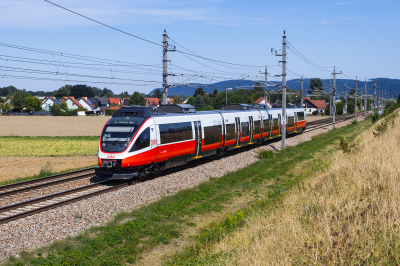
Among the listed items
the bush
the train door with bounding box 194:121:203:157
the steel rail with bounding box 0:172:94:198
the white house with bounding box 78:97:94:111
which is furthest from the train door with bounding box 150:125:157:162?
the white house with bounding box 78:97:94:111

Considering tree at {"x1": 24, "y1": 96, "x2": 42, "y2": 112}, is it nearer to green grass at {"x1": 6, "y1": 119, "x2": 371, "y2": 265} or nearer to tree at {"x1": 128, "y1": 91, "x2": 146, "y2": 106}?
tree at {"x1": 128, "y1": 91, "x2": 146, "y2": 106}

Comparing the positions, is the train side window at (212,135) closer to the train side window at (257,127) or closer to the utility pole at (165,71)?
the utility pole at (165,71)

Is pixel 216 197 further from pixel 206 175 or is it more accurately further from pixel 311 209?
pixel 311 209

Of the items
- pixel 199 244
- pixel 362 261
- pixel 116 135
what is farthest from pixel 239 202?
pixel 362 261

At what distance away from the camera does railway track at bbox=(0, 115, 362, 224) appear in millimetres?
12584

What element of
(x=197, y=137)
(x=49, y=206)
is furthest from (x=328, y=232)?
(x=197, y=137)

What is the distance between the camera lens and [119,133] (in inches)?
673

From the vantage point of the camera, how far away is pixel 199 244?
8.91 m

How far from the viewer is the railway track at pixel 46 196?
1258 cm

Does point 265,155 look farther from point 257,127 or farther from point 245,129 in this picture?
point 257,127

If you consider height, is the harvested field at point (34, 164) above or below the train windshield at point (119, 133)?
below

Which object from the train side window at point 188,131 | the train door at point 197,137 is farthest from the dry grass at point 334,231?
the train door at point 197,137

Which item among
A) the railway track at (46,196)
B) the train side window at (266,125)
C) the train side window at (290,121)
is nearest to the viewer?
the railway track at (46,196)

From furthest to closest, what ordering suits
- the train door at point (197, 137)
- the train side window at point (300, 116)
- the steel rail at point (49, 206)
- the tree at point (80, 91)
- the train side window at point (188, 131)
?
the tree at point (80, 91) → the train side window at point (300, 116) → the train door at point (197, 137) → the train side window at point (188, 131) → the steel rail at point (49, 206)
